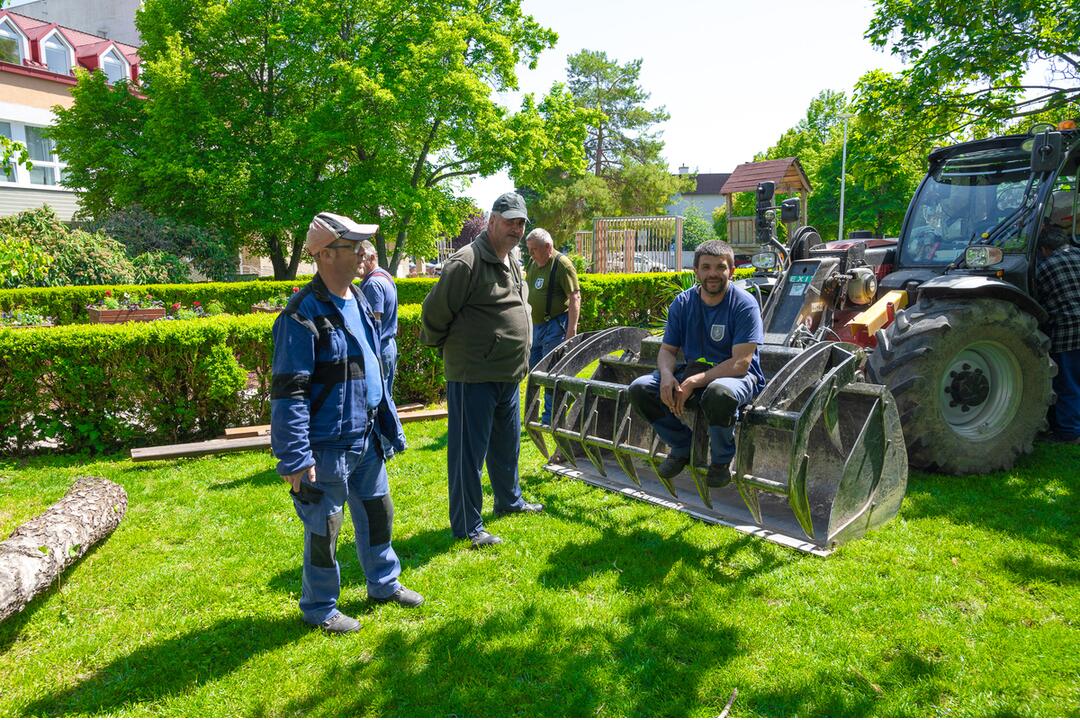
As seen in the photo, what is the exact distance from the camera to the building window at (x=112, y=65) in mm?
29969

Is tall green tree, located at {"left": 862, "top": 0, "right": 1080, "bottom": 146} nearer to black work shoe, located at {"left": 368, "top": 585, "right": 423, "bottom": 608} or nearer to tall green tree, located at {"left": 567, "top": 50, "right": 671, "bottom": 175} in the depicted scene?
black work shoe, located at {"left": 368, "top": 585, "right": 423, "bottom": 608}

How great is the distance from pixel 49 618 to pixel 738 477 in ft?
12.5

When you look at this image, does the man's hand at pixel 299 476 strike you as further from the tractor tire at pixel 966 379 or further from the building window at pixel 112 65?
the building window at pixel 112 65

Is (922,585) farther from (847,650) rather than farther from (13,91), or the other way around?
(13,91)

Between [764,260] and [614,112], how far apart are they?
4125cm

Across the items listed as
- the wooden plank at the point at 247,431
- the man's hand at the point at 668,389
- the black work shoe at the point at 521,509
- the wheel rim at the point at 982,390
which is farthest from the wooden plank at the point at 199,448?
the wheel rim at the point at 982,390

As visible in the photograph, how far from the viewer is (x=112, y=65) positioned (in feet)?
99.7

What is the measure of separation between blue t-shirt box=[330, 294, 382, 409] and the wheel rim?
4314 millimetres

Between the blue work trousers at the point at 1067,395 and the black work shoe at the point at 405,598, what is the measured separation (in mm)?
5603

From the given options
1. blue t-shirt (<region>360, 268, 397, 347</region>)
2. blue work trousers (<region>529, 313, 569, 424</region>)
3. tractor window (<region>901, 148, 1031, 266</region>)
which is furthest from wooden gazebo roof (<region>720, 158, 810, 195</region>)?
blue t-shirt (<region>360, 268, 397, 347</region>)

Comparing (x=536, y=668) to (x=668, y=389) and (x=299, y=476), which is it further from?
(x=668, y=389)

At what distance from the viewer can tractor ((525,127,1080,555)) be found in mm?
4078

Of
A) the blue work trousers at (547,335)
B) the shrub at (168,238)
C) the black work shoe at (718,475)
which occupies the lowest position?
the black work shoe at (718,475)

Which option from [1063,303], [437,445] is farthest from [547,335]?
[1063,303]
